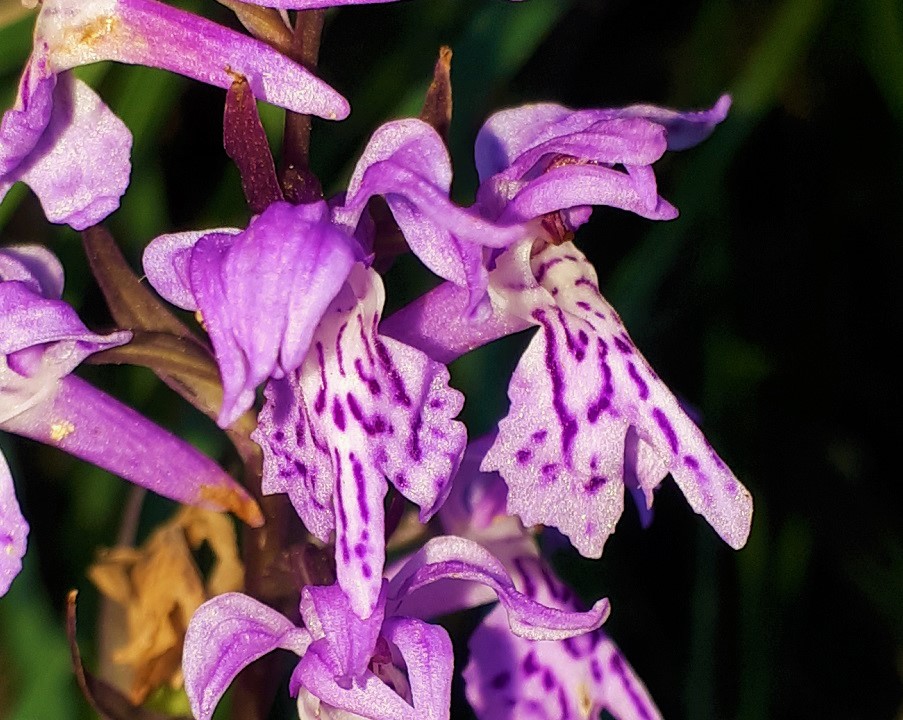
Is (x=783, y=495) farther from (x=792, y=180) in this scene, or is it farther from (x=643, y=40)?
(x=643, y=40)

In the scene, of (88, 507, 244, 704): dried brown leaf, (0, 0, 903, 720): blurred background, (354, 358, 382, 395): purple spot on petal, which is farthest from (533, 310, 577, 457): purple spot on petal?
(0, 0, 903, 720): blurred background

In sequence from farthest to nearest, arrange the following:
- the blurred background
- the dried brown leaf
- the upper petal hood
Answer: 1. the blurred background
2. the dried brown leaf
3. the upper petal hood

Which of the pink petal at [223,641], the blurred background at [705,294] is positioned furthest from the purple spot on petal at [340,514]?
the blurred background at [705,294]

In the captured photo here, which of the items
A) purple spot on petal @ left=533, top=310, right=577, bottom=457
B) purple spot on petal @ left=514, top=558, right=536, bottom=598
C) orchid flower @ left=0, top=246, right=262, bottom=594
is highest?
purple spot on petal @ left=533, top=310, right=577, bottom=457

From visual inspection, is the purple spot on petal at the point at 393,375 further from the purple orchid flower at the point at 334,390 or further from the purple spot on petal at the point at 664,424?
the purple spot on petal at the point at 664,424

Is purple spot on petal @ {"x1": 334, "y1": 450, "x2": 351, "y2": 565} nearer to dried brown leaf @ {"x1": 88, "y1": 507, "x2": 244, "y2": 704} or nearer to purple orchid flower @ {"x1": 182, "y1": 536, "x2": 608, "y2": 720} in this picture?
purple orchid flower @ {"x1": 182, "y1": 536, "x2": 608, "y2": 720}

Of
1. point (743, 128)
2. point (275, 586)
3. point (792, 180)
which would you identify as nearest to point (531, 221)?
point (275, 586)

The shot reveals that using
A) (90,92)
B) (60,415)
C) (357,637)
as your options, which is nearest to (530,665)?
(357,637)
